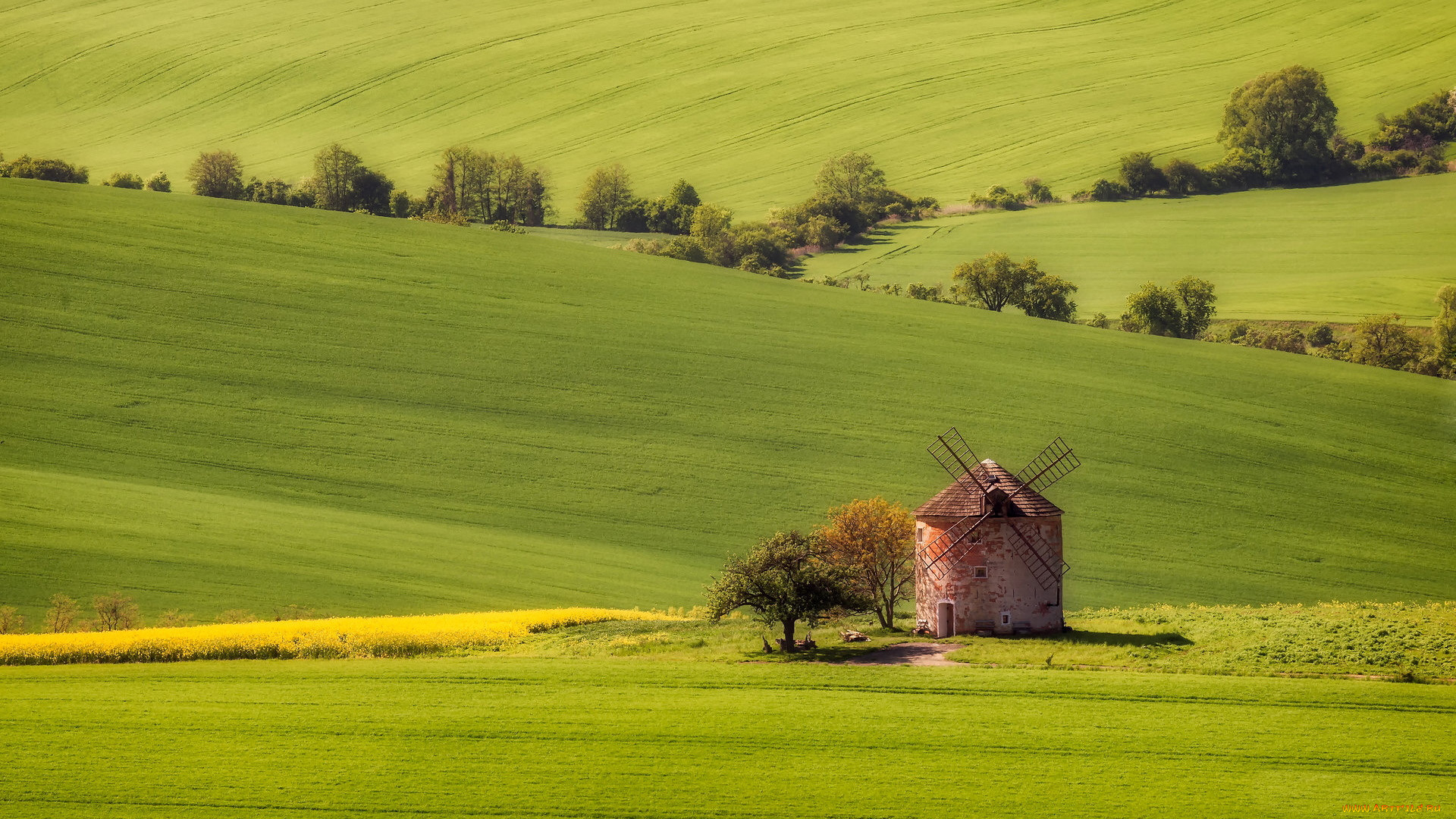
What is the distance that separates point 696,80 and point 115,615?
106 m

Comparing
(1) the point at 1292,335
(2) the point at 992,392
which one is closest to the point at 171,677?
(2) the point at 992,392


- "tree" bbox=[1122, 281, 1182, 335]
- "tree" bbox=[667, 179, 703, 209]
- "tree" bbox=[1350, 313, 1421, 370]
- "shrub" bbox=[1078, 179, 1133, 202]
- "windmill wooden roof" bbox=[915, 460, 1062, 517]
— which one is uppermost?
"shrub" bbox=[1078, 179, 1133, 202]

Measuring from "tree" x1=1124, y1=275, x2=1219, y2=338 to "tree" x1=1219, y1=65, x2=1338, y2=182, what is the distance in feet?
140

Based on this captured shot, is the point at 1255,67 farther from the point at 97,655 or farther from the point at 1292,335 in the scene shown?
the point at 97,655

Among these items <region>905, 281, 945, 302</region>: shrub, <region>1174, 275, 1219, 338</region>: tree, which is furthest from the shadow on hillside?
<region>905, 281, 945, 302</region>: shrub

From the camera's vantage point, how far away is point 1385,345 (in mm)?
70438

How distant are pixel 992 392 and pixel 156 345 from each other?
41.2m

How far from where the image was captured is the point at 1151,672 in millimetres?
31500

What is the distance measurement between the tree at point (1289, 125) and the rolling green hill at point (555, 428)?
49.8m

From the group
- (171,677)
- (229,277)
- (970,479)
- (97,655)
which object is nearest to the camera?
(171,677)

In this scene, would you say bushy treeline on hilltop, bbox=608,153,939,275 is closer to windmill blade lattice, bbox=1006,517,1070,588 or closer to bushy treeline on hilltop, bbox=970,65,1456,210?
bushy treeline on hilltop, bbox=970,65,1456,210

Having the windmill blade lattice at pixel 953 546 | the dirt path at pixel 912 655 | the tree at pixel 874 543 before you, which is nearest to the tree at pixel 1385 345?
the tree at pixel 874 543

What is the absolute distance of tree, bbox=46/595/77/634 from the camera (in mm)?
37094

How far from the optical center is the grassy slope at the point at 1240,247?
273 ft
